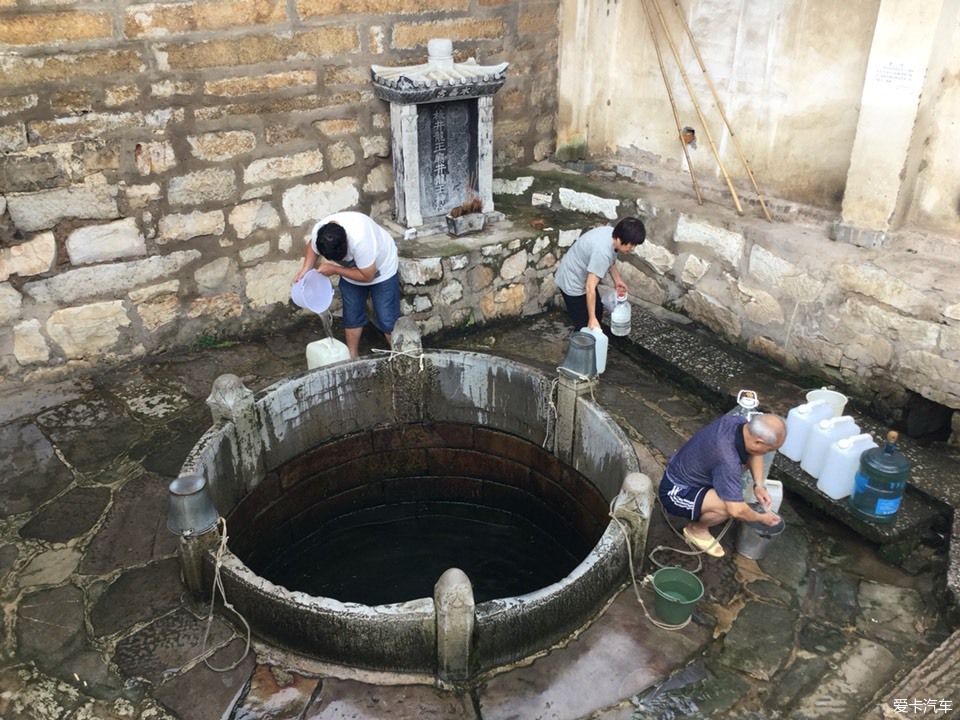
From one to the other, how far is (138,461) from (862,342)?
5.12 metres

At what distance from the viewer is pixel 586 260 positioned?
19.4 feet

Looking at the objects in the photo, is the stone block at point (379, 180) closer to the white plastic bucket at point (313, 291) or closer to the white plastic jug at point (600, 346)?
the white plastic bucket at point (313, 291)

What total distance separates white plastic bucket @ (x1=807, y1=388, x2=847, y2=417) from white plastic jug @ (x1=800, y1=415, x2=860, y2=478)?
32 centimetres

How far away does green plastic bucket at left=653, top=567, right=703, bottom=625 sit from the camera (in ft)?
12.7

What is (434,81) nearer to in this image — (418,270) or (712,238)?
(418,270)

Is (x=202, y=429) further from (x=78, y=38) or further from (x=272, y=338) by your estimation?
(x=78, y=38)

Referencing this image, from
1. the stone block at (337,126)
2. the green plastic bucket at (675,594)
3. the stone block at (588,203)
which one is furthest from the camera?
the stone block at (588,203)

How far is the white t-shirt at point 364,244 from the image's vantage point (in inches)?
214

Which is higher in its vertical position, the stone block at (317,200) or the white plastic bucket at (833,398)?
the stone block at (317,200)

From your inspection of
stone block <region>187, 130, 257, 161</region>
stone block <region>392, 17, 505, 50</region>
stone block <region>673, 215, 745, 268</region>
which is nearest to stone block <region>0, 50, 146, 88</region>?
stone block <region>187, 130, 257, 161</region>

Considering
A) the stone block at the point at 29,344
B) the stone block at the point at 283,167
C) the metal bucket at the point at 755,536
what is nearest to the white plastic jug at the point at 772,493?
the metal bucket at the point at 755,536

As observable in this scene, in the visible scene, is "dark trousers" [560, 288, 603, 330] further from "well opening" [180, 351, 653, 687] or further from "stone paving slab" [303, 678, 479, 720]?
"stone paving slab" [303, 678, 479, 720]

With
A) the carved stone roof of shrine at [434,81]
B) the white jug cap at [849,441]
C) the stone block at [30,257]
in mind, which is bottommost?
the white jug cap at [849,441]

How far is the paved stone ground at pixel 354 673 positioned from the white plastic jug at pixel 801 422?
0.98 feet
